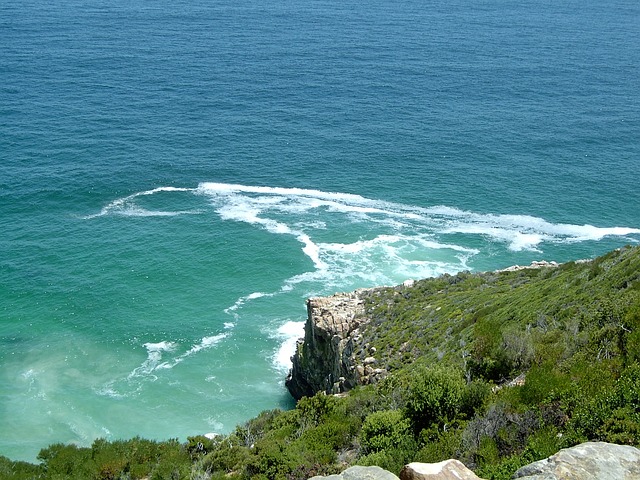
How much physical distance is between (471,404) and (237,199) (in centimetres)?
7638

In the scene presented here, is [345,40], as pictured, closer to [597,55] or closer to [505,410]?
[597,55]

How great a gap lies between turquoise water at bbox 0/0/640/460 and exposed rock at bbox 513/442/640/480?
1856 inches

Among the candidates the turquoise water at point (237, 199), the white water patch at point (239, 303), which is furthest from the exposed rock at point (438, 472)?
the white water patch at point (239, 303)

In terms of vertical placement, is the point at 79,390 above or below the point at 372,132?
below

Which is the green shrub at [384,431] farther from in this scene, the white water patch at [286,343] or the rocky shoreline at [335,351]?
the white water patch at [286,343]

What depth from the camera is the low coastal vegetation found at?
25.6 m

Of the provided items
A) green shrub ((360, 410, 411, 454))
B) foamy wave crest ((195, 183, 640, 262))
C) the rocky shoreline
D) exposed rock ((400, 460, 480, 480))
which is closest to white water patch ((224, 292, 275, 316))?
foamy wave crest ((195, 183, 640, 262))

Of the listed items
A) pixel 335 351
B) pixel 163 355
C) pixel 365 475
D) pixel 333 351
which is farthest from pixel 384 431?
pixel 163 355

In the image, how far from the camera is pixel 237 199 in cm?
10325

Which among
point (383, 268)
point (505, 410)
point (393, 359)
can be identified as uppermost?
point (505, 410)

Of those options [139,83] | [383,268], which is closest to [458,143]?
[383,268]

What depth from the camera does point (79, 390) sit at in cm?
6700

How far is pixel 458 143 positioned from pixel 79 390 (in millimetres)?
78783

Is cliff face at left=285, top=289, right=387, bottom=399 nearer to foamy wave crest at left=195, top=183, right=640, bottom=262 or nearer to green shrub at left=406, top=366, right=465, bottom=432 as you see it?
green shrub at left=406, top=366, right=465, bottom=432
